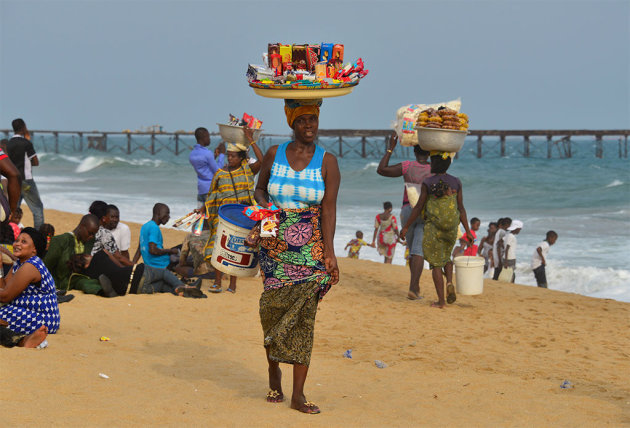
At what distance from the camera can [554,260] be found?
1515cm

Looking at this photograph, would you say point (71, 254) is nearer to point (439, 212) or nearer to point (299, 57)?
point (439, 212)

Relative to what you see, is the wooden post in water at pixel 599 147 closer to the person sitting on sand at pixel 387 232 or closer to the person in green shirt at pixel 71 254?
the person sitting on sand at pixel 387 232

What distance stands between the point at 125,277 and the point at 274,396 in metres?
3.80

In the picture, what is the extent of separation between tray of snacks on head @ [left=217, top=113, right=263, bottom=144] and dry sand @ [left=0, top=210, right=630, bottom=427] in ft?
5.75

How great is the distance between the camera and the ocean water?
567 inches

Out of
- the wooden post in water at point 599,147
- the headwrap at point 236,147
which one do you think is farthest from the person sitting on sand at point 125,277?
the wooden post in water at point 599,147

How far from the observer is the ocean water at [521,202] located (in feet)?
47.3

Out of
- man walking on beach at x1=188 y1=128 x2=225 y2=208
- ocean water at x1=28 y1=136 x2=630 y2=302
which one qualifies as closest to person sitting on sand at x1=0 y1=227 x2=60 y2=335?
man walking on beach at x1=188 y1=128 x2=225 y2=208

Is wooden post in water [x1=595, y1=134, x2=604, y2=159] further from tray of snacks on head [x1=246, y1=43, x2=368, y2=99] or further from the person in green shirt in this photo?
tray of snacks on head [x1=246, y1=43, x2=368, y2=99]

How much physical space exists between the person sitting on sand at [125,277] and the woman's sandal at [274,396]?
142 inches

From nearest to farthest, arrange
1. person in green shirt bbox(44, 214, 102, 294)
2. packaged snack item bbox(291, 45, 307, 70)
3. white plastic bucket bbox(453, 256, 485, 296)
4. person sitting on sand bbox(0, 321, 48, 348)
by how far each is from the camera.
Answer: packaged snack item bbox(291, 45, 307, 70) < person sitting on sand bbox(0, 321, 48, 348) < person in green shirt bbox(44, 214, 102, 294) < white plastic bucket bbox(453, 256, 485, 296)

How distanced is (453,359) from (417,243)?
2419 millimetres

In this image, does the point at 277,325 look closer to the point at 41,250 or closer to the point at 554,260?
the point at 41,250

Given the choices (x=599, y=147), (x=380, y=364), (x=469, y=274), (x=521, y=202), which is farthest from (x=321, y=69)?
(x=599, y=147)
